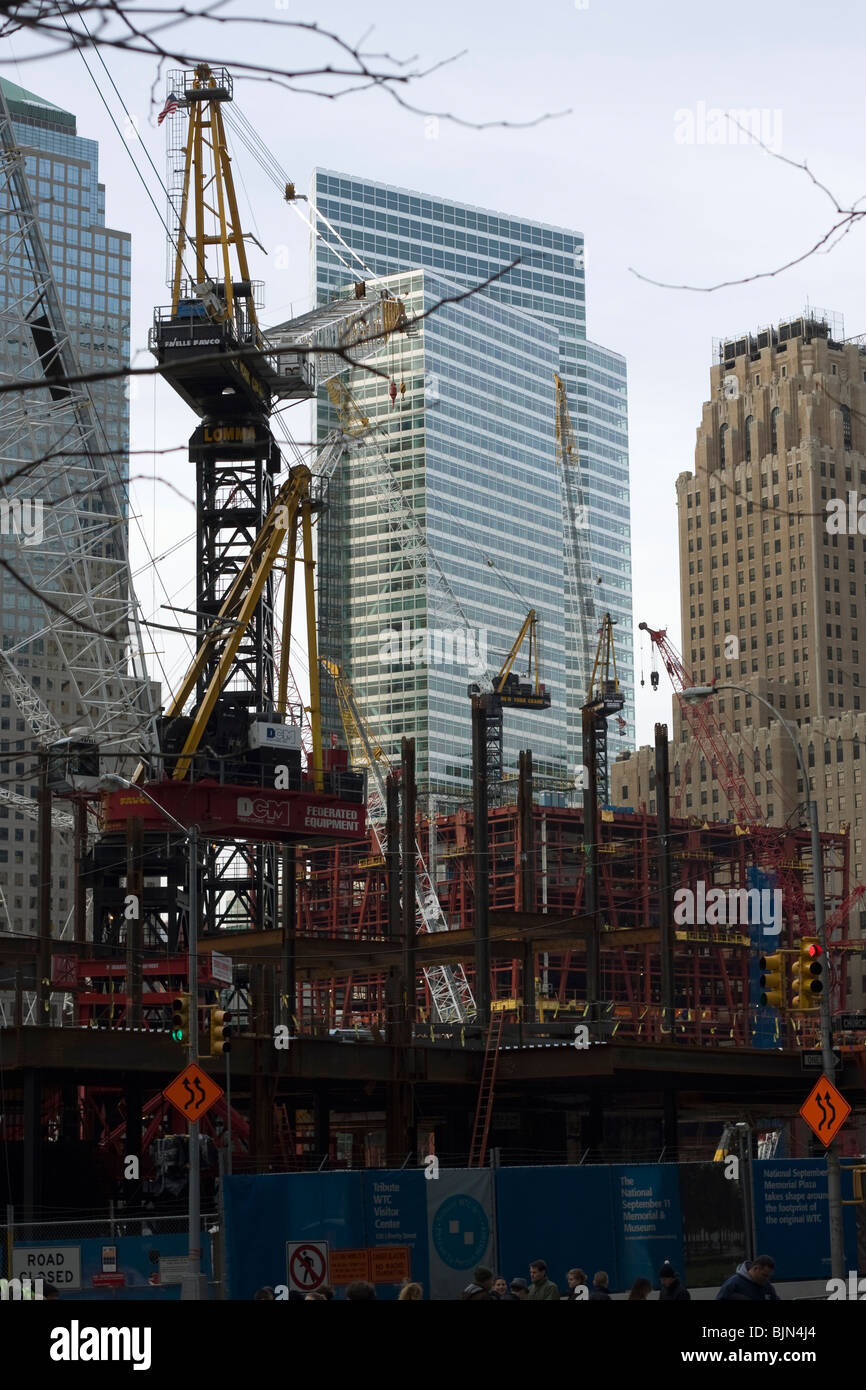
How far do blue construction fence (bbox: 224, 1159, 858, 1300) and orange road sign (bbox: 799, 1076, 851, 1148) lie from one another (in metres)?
2.74

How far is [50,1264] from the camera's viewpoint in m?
30.2

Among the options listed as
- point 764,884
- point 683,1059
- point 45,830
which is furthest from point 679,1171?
point 764,884

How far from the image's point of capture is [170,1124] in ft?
215

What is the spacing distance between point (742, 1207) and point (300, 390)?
55242 millimetres

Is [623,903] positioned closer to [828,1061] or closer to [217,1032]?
[217,1032]

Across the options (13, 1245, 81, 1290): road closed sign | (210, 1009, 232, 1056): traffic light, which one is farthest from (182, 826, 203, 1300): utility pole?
(13, 1245, 81, 1290): road closed sign

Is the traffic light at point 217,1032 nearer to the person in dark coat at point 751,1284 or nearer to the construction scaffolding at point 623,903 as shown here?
the person in dark coat at point 751,1284

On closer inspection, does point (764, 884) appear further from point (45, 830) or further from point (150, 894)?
point (45, 830)

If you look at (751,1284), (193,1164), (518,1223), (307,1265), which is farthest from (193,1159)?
(751,1284)

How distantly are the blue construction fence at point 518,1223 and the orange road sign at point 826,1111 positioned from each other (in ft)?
8.99

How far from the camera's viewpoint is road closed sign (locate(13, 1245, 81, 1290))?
97.9 ft

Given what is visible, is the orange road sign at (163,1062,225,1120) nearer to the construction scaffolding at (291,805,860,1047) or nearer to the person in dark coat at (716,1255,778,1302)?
the person in dark coat at (716,1255,778,1302)

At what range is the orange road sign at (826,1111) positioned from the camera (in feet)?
103

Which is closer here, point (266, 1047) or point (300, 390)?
point (266, 1047)
